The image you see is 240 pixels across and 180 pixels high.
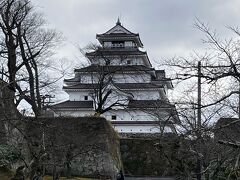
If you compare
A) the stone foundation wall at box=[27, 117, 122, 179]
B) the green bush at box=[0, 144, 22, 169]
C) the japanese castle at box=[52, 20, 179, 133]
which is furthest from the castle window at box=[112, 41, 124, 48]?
the green bush at box=[0, 144, 22, 169]

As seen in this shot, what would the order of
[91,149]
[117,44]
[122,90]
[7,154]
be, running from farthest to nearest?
[117,44]
[122,90]
[91,149]
[7,154]

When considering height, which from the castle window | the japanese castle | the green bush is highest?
the castle window


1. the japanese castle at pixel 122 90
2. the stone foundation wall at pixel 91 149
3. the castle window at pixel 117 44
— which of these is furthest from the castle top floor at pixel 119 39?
the stone foundation wall at pixel 91 149

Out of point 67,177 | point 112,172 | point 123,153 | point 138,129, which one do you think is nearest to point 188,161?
point 67,177

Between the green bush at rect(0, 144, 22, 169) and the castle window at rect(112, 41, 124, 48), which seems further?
the castle window at rect(112, 41, 124, 48)

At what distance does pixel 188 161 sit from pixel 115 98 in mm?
30728

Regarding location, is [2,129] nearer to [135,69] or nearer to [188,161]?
[188,161]

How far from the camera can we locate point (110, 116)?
51750 millimetres

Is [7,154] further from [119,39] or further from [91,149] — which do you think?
[119,39]

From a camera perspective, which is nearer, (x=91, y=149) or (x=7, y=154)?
(x=7, y=154)

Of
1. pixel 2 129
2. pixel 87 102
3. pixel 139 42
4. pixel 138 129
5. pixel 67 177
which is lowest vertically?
pixel 67 177

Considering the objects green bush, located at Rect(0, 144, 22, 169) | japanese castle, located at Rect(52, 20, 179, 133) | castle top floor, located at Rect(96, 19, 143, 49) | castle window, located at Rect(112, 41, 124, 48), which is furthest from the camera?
castle top floor, located at Rect(96, 19, 143, 49)

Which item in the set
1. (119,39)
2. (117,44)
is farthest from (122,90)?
(119,39)

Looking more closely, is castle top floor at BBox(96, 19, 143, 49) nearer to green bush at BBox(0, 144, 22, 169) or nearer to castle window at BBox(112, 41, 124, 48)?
castle window at BBox(112, 41, 124, 48)
